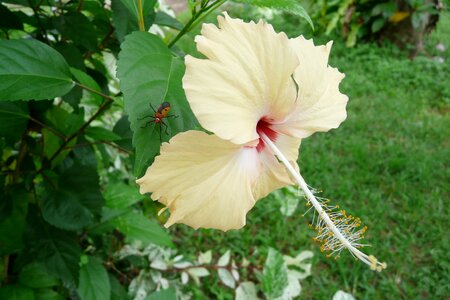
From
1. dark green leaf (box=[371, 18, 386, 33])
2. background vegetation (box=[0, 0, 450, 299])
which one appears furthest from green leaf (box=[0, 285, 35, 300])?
dark green leaf (box=[371, 18, 386, 33])

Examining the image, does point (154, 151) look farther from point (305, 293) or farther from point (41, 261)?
point (305, 293)

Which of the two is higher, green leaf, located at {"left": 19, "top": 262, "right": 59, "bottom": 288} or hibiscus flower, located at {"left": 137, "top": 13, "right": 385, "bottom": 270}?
hibiscus flower, located at {"left": 137, "top": 13, "right": 385, "bottom": 270}

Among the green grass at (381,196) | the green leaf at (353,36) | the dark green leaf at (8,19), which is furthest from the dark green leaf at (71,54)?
the green leaf at (353,36)

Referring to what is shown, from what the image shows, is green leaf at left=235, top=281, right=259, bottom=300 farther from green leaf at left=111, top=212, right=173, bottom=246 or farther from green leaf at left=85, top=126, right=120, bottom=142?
green leaf at left=85, top=126, right=120, bottom=142

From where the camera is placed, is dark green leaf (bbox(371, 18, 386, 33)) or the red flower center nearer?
the red flower center

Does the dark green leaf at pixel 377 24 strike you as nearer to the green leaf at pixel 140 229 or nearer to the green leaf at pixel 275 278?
the green leaf at pixel 275 278

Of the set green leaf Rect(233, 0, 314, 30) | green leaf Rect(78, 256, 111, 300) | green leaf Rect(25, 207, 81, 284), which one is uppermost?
green leaf Rect(233, 0, 314, 30)
